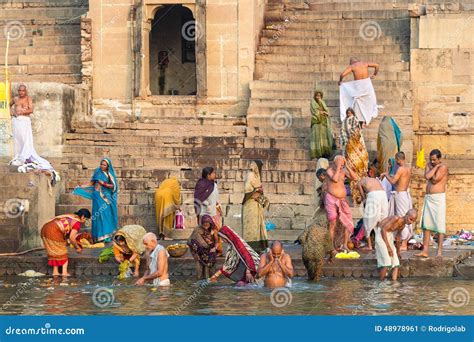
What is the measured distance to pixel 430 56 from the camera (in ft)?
81.1

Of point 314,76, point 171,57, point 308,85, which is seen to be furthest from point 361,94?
point 171,57

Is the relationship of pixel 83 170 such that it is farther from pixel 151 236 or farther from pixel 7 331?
pixel 7 331

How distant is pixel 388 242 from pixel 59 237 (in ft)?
12.7

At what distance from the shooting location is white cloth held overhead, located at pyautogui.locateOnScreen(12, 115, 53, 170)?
21375 millimetres

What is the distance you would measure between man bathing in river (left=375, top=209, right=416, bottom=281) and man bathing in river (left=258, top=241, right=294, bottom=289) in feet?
4.31

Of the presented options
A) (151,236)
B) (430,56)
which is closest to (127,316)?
(151,236)

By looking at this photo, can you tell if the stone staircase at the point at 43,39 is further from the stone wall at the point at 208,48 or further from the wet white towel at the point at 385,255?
the wet white towel at the point at 385,255

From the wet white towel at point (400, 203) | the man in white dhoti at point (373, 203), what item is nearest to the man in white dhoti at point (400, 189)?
the wet white towel at point (400, 203)

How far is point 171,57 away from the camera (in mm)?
28312

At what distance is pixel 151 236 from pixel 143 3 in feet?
26.1

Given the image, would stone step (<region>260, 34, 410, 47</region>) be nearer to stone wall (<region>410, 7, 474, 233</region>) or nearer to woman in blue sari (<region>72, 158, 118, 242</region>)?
stone wall (<region>410, 7, 474, 233</region>)

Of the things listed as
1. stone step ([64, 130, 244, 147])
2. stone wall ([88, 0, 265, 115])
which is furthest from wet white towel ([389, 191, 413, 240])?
stone wall ([88, 0, 265, 115])

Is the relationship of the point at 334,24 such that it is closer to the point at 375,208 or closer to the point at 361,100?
the point at 361,100

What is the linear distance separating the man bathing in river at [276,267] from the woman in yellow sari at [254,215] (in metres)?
1.78
